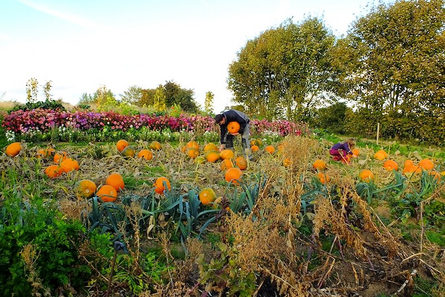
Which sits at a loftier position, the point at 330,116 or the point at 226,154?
the point at 330,116

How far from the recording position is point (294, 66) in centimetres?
2117

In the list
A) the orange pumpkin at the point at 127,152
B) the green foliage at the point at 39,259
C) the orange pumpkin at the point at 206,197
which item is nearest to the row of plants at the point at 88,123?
the orange pumpkin at the point at 127,152

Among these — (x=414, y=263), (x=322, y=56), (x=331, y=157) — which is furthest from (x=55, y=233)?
(x=322, y=56)

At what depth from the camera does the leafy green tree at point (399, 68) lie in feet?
41.5

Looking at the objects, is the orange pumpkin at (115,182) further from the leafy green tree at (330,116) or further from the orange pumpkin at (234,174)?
the leafy green tree at (330,116)

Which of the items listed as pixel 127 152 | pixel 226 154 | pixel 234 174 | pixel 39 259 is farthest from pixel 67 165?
pixel 39 259

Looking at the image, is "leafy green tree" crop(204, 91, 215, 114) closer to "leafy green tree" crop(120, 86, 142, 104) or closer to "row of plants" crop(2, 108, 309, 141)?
"row of plants" crop(2, 108, 309, 141)

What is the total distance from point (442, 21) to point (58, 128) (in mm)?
15178

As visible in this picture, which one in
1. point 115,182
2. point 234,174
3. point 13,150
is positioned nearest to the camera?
point 115,182

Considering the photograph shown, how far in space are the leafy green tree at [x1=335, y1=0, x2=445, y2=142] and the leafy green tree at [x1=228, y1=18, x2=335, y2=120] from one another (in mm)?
4869

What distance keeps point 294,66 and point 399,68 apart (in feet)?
27.2

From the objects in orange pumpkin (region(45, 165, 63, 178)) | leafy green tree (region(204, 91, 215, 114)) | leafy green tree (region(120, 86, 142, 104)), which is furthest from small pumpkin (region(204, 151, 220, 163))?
leafy green tree (region(120, 86, 142, 104))

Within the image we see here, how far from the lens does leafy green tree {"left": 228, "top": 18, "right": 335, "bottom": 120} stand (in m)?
20.5

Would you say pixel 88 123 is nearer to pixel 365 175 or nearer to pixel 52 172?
pixel 52 172
